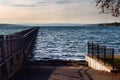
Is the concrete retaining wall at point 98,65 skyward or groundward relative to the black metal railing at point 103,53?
groundward

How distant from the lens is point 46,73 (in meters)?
22.3

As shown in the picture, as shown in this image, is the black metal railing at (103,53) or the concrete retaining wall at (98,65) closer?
the concrete retaining wall at (98,65)

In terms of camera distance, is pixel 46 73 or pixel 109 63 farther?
pixel 109 63

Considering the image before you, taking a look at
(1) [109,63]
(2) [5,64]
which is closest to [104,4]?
(1) [109,63]

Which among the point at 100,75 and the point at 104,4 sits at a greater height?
the point at 104,4

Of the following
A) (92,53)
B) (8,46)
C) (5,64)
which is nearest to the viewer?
(5,64)

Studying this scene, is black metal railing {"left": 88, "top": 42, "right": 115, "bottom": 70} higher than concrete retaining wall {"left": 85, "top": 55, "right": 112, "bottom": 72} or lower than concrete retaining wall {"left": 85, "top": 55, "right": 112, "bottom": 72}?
higher

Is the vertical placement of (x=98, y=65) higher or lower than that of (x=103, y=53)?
lower

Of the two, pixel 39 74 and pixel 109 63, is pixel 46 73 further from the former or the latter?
pixel 109 63

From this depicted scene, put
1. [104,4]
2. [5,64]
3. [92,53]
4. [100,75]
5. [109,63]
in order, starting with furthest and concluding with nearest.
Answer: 1. [92,53]
2. [109,63]
3. [104,4]
4. [100,75]
5. [5,64]

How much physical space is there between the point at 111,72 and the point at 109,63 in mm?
2856

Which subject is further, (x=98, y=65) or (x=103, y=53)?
(x=103, y=53)

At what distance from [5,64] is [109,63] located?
879 cm

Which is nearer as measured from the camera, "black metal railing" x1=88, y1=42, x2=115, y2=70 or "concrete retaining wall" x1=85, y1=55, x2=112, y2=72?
"concrete retaining wall" x1=85, y1=55, x2=112, y2=72
